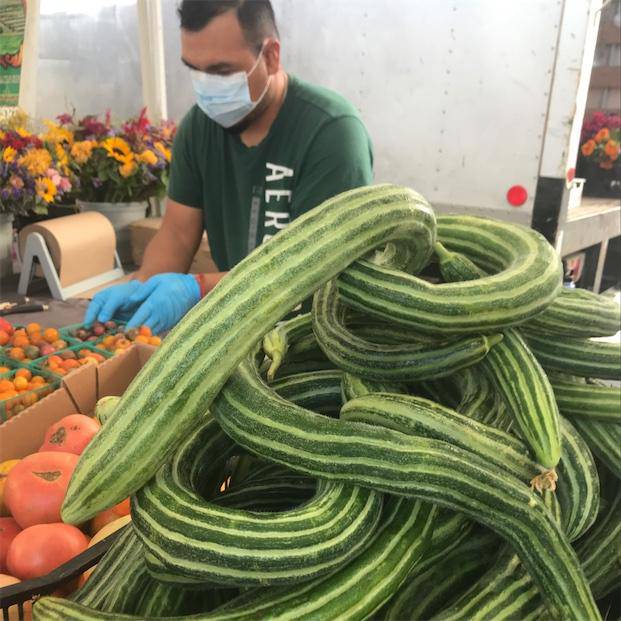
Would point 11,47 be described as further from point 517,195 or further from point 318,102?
point 517,195

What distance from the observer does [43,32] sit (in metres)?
3.02

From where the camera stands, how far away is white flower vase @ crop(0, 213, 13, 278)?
2.27m

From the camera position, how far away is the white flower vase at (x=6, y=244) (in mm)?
2272

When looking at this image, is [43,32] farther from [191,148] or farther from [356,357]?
[356,357]

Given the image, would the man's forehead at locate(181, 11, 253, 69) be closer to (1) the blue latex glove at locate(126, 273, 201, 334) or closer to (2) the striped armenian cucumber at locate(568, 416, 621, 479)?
(1) the blue latex glove at locate(126, 273, 201, 334)

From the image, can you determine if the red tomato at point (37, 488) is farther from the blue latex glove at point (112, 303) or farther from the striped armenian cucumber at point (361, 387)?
the blue latex glove at point (112, 303)

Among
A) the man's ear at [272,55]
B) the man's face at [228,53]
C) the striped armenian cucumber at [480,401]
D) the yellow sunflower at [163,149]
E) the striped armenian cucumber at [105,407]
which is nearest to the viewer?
the striped armenian cucumber at [480,401]

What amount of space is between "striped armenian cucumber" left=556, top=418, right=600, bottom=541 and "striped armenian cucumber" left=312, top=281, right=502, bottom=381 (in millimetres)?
136

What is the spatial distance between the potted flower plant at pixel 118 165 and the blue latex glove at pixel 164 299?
0.97 metres

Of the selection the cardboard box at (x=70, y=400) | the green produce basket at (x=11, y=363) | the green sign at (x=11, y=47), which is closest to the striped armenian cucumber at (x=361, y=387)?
the cardboard box at (x=70, y=400)

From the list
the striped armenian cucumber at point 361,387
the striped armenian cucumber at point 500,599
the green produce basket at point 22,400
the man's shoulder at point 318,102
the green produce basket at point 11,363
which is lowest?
the green produce basket at point 11,363

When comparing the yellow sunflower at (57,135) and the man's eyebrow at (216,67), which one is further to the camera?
the yellow sunflower at (57,135)

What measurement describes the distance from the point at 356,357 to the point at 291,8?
299 centimetres

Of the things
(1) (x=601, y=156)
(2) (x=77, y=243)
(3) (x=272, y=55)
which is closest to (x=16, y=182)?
(2) (x=77, y=243)
